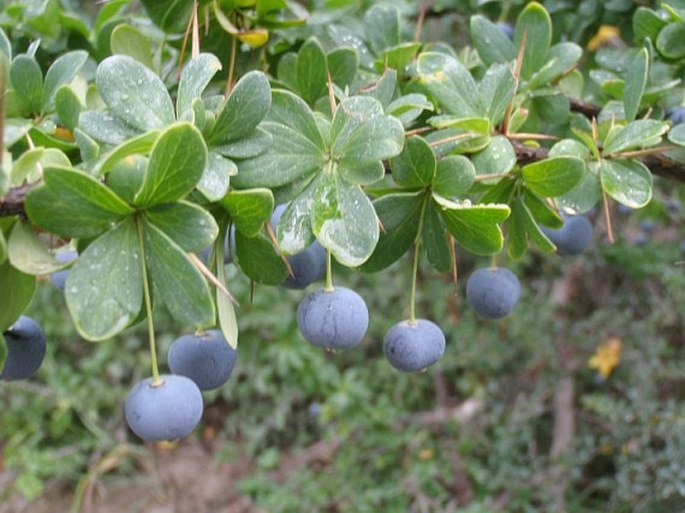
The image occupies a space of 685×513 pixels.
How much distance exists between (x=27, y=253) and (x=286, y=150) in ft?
0.77

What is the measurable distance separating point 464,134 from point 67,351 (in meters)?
3.11

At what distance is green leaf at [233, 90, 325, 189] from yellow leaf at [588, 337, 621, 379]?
193 cm

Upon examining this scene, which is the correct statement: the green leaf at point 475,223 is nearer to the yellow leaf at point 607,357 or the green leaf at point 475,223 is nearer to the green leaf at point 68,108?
the green leaf at point 68,108

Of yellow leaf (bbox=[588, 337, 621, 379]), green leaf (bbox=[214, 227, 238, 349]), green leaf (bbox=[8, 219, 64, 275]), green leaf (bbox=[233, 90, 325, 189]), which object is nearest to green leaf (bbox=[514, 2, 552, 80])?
green leaf (bbox=[233, 90, 325, 189])

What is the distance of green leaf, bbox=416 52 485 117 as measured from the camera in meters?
0.82

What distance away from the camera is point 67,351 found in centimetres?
351

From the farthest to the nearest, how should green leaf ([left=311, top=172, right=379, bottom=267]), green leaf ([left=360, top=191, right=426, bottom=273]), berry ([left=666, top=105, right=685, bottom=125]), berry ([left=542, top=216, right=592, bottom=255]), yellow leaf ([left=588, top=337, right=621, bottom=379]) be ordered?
1. yellow leaf ([left=588, top=337, right=621, bottom=379])
2. berry ([left=542, top=216, right=592, bottom=255])
3. berry ([left=666, top=105, right=685, bottom=125])
4. green leaf ([left=360, top=191, right=426, bottom=273])
5. green leaf ([left=311, top=172, right=379, bottom=267])

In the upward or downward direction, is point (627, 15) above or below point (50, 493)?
above

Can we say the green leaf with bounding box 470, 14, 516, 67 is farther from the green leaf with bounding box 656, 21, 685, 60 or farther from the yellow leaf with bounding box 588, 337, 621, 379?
the yellow leaf with bounding box 588, 337, 621, 379

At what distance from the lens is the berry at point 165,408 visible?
0.68 meters

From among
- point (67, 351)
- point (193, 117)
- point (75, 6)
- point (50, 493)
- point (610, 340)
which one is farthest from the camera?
point (67, 351)

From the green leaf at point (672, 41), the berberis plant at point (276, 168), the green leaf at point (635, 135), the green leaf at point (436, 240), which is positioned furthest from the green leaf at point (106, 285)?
the green leaf at point (672, 41)

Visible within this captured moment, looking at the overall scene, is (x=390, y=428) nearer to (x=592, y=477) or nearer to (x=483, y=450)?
(x=483, y=450)

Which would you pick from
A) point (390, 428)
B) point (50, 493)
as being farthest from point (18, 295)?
point (50, 493)
